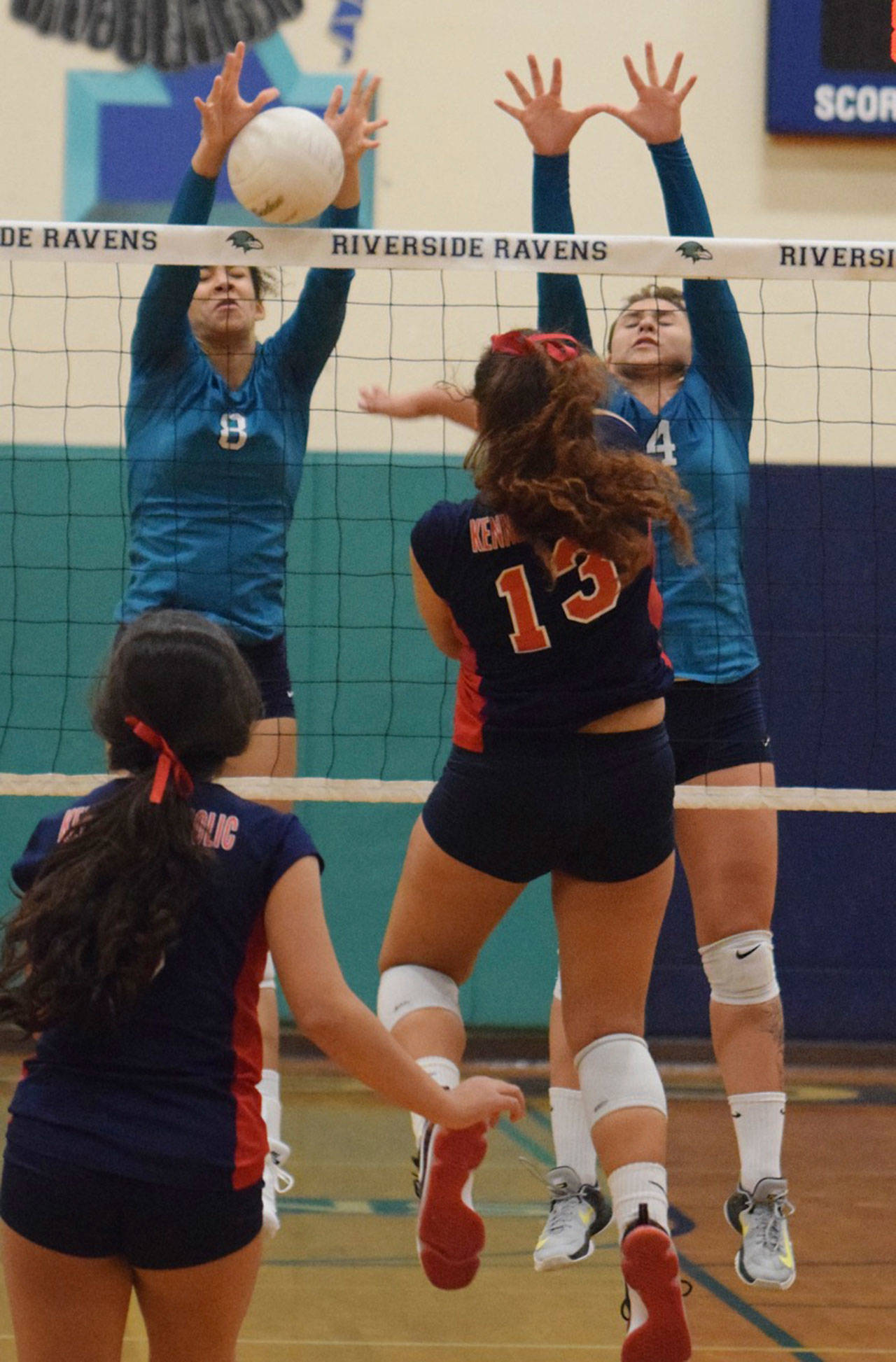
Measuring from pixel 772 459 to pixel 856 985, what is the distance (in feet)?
7.31

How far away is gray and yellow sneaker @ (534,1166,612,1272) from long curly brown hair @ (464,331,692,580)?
1580 millimetres

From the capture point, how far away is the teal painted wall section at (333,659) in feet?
22.1

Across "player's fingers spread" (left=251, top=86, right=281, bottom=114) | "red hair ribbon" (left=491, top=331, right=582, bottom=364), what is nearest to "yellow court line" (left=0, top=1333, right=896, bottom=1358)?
"red hair ribbon" (left=491, top=331, right=582, bottom=364)

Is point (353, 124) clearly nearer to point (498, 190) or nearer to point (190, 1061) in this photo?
point (190, 1061)

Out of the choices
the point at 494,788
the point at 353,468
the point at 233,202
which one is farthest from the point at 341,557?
the point at 494,788

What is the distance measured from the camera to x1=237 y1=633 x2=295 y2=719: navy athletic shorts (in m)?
4.02

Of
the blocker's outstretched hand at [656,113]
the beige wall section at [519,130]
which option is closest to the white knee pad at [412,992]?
the blocker's outstretched hand at [656,113]

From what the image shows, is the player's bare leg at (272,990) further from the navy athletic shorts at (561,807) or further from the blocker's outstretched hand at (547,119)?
the blocker's outstretched hand at (547,119)

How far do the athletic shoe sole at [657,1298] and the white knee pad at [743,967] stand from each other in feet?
3.42

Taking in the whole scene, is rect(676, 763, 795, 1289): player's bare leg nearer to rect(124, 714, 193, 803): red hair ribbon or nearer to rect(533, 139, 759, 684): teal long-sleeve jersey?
rect(533, 139, 759, 684): teal long-sleeve jersey

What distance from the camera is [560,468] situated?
2.88 meters

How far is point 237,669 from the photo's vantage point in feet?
7.27

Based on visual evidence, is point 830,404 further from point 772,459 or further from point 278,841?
point 278,841

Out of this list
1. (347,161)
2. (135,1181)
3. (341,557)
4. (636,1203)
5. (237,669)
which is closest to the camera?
(135,1181)
